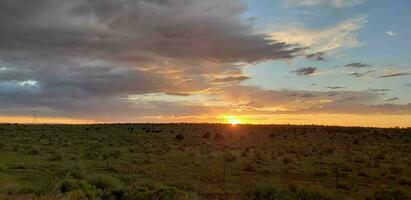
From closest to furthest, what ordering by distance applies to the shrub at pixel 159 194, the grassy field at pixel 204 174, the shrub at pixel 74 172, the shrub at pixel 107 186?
1. the shrub at pixel 159 194
2. the shrub at pixel 107 186
3. the grassy field at pixel 204 174
4. the shrub at pixel 74 172

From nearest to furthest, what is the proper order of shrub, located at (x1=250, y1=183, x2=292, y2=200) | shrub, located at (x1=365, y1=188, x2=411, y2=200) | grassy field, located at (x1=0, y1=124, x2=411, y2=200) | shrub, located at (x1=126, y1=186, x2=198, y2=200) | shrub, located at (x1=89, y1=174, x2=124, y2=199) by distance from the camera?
shrub, located at (x1=126, y1=186, x2=198, y2=200), shrub, located at (x1=89, y1=174, x2=124, y2=199), shrub, located at (x1=250, y1=183, x2=292, y2=200), shrub, located at (x1=365, y1=188, x2=411, y2=200), grassy field, located at (x1=0, y1=124, x2=411, y2=200)

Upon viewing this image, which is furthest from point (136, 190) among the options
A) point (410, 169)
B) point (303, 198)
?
point (410, 169)

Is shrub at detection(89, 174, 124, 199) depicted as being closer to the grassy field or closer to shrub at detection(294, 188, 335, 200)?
the grassy field

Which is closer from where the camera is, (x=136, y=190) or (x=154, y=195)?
(x=154, y=195)

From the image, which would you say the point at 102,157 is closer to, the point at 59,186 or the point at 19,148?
the point at 19,148

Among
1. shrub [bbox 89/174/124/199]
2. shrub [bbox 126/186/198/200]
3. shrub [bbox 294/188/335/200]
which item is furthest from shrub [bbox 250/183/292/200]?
shrub [bbox 89/174/124/199]

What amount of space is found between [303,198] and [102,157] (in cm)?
2234

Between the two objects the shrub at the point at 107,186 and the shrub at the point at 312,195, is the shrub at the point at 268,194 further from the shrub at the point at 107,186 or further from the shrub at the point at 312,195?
the shrub at the point at 107,186

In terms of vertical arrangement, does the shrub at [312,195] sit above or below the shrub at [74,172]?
below

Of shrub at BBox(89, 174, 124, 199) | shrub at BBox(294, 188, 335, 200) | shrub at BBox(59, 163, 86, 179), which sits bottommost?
shrub at BBox(294, 188, 335, 200)

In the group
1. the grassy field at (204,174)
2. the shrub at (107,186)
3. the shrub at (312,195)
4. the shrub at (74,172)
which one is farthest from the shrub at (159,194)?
the shrub at (74,172)

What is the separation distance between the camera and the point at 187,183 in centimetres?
2805

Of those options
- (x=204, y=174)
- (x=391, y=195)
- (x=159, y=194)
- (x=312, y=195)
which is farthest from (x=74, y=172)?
(x=391, y=195)

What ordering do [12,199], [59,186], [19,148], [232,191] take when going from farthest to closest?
[19,148] → [232,191] → [59,186] → [12,199]
